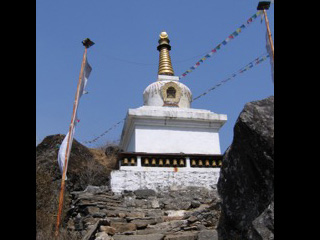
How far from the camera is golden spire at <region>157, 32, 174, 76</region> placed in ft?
58.1

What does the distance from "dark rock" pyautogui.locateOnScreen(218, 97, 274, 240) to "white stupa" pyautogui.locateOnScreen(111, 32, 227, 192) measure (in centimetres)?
678

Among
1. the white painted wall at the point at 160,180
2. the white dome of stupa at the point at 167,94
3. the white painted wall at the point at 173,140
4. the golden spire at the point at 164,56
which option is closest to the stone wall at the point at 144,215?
the white painted wall at the point at 160,180

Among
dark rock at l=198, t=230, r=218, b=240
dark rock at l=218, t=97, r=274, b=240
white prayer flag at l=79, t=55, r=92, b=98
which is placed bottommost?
dark rock at l=198, t=230, r=218, b=240

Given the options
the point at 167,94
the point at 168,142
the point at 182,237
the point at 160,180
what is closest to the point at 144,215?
the point at 182,237

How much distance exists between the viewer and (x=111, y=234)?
585 cm

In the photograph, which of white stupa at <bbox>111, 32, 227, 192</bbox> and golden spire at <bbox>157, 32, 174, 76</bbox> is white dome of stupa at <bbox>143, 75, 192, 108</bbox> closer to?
white stupa at <bbox>111, 32, 227, 192</bbox>

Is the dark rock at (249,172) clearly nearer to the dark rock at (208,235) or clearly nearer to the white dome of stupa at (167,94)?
the dark rock at (208,235)

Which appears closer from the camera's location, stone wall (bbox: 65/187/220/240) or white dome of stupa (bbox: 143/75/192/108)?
stone wall (bbox: 65/187/220/240)

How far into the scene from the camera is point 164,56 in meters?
18.6

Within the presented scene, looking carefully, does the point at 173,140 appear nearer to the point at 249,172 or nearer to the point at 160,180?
the point at 160,180

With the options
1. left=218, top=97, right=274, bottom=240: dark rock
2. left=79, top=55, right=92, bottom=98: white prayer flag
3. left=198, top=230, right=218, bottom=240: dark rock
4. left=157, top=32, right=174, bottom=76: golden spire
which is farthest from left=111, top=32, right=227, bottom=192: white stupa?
left=218, top=97, right=274, bottom=240: dark rock
